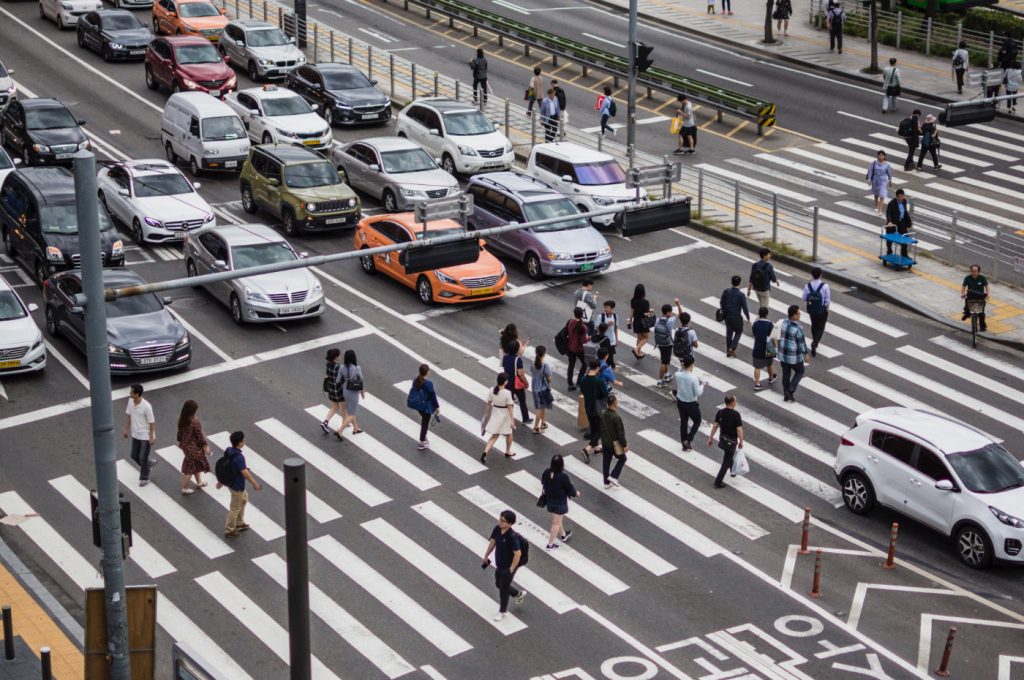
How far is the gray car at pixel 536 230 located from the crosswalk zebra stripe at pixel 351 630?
1261cm

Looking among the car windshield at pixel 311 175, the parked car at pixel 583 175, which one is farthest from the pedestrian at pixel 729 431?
the car windshield at pixel 311 175

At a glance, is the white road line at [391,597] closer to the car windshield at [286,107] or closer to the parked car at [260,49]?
the car windshield at [286,107]

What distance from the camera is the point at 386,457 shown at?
2452 cm

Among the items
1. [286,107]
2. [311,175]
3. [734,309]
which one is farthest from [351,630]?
[286,107]

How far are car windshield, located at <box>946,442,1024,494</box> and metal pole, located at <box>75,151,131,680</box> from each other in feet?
40.0

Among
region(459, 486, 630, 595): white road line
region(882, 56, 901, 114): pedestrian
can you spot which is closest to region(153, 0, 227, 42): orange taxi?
region(882, 56, 901, 114): pedestrian

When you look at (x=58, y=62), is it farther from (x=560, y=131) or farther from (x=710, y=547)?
(x=710, y=547)

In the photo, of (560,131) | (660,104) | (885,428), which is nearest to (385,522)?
(885,428)

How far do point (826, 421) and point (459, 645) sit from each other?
9.65 meters

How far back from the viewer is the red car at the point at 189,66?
4500 cm

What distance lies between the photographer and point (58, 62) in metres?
50.1

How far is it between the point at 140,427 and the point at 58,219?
10.6 meters

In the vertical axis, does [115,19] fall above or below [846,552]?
above

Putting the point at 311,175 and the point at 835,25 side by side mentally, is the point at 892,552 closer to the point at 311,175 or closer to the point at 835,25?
the point at 311,175
